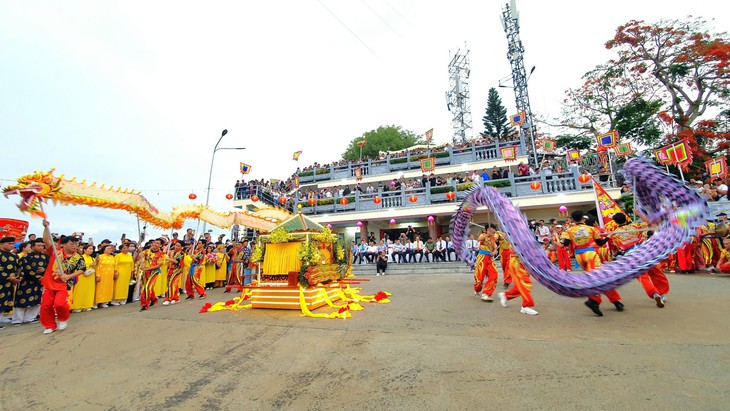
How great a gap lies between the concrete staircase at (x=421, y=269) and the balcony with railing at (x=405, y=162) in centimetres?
949

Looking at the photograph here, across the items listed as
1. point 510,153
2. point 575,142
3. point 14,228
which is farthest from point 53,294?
point 575,142

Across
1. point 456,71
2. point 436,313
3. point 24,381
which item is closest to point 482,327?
point 436,313

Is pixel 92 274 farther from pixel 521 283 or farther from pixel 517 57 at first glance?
pixel 517 57

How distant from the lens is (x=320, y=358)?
12.0ft

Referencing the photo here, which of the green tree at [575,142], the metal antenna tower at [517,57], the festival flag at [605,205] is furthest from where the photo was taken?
the green tree at [575,142]

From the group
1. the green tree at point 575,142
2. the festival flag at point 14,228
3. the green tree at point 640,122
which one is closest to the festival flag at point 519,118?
the green tree at point 640,122

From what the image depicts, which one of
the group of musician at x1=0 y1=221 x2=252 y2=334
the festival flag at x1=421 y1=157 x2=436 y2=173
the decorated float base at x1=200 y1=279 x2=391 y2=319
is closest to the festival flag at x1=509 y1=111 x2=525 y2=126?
the festival flag at x1=421 y1=157 x2=436 y2=173

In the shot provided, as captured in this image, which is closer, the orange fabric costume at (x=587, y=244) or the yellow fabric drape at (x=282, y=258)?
the orange fabric costume at (x=587, y=244)

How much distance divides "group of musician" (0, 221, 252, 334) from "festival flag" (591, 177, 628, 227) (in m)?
12.0

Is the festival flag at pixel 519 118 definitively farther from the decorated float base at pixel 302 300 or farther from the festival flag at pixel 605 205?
the decorated float base at pixel 302 300

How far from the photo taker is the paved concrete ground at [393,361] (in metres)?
2.61

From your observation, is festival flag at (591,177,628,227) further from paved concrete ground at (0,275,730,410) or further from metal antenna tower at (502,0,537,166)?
metal antenna tower at (502,0,537,166)

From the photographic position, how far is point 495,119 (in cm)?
3938

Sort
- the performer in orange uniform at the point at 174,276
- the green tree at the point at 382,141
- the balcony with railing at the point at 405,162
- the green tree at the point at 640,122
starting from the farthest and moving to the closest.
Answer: the green tree at the point at 382,141 < the green tree at the point at 640,122 < the balcony with railing at the point at 405,162 < the performer in orange uniform at the point at 174,276
